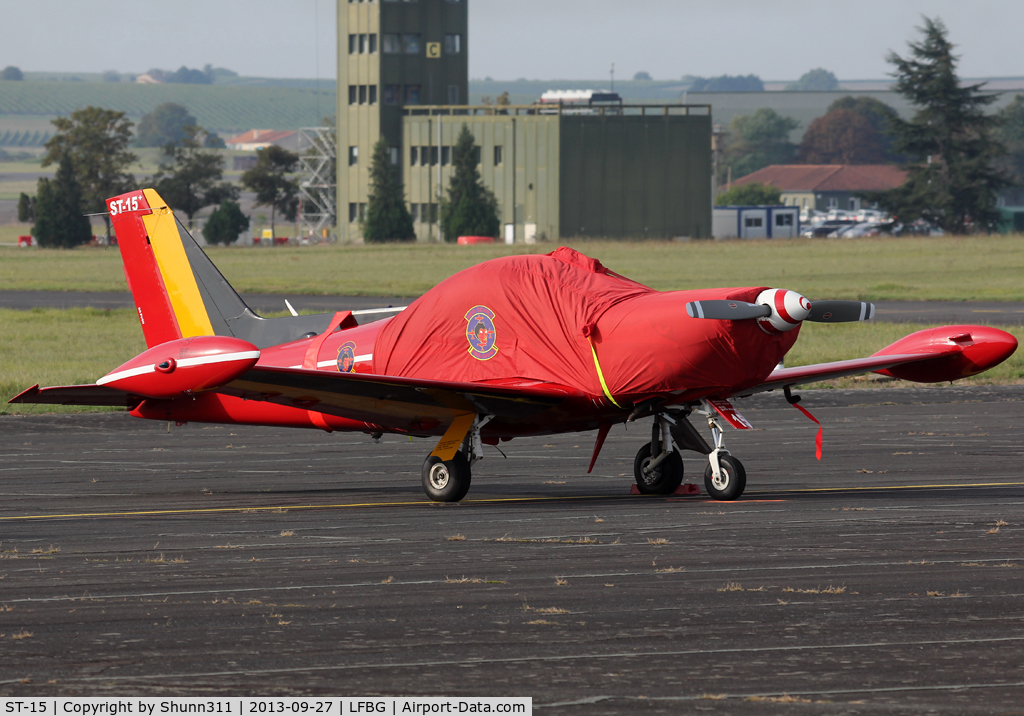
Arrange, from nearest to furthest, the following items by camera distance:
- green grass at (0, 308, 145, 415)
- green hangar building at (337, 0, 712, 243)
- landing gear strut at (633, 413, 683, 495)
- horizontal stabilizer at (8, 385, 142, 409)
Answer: horizontal stabilizer at (8, 385, 142, 409), landing gear strut at (633, 413, 683, 495), green grass at (0, 308, 145, 415), green hangar building at (337, 0, 712, 243)

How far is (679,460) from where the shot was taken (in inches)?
612

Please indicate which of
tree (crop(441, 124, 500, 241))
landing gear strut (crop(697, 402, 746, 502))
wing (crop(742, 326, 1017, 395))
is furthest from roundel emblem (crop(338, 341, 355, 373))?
tree (crop(441, 124, 500, 241))

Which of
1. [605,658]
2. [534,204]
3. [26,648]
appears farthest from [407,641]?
[534,204]

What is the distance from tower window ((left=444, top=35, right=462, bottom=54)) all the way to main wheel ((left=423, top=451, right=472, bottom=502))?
119 m

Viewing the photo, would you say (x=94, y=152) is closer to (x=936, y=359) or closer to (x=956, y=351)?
(x=936, y=359)

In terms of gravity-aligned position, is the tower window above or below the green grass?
above

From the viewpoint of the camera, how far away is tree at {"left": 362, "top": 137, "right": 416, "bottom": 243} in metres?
122

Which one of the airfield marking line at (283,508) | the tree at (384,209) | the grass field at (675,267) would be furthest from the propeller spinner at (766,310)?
the tree at (384,209)

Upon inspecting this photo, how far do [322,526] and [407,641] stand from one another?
5001mm

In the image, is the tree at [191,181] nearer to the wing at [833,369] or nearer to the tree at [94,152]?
the tree at [94,152]

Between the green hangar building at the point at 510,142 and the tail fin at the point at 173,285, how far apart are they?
106 metres

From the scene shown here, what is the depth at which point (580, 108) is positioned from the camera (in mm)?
128750

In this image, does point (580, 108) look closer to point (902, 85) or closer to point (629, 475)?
point (902, 85)
